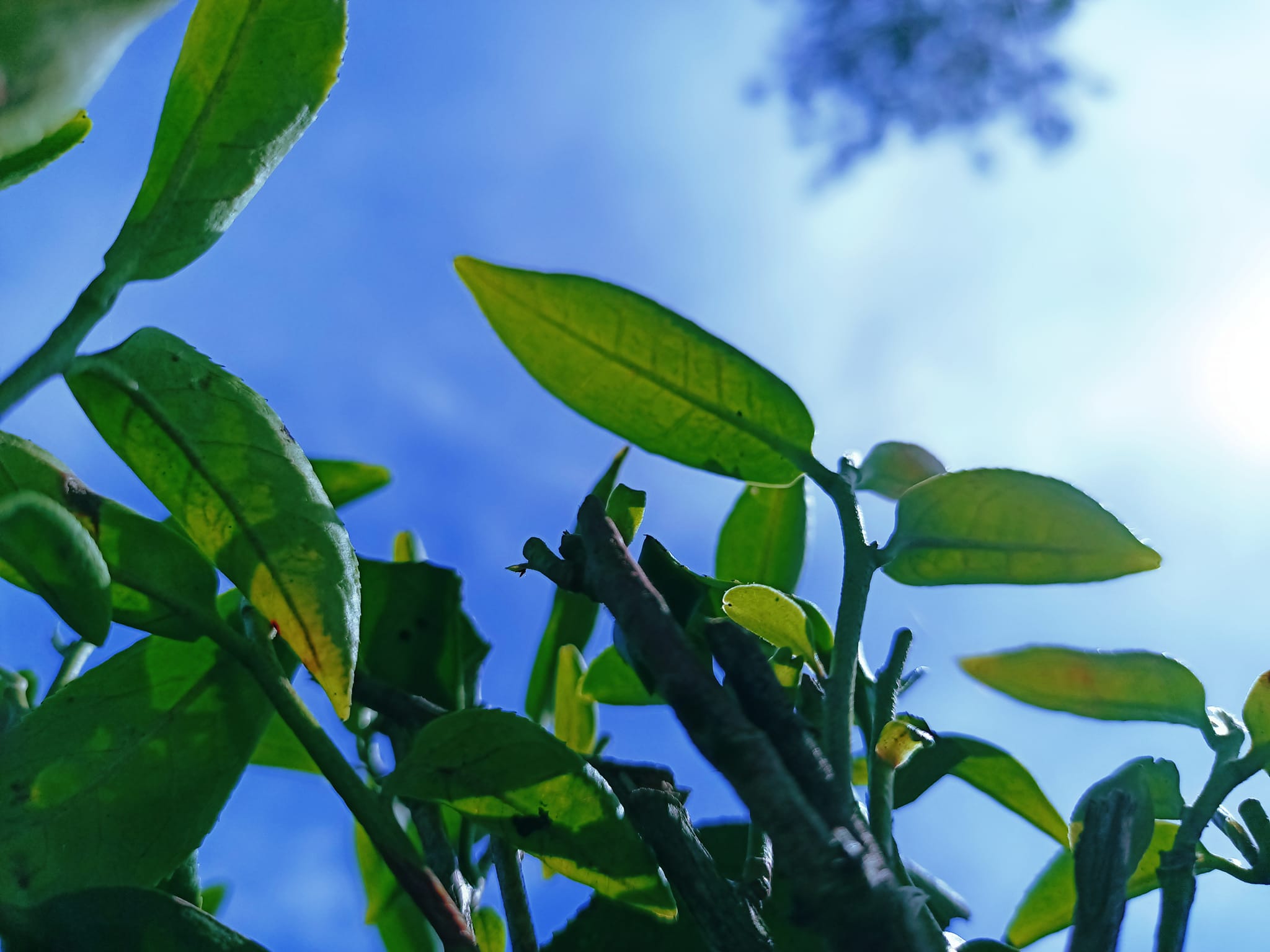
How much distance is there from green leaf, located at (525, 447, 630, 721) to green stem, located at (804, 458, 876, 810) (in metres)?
0.29

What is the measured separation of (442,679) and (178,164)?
29 cm

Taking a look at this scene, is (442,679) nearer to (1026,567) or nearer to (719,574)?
(719,574)

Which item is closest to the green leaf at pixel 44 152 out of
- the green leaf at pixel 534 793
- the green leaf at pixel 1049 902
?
the green leaf at pixel 534 793

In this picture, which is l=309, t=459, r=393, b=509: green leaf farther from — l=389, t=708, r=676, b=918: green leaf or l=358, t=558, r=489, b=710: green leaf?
l=389, t=708, r=676, b=918: green leaf

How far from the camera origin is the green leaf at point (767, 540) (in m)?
0.63

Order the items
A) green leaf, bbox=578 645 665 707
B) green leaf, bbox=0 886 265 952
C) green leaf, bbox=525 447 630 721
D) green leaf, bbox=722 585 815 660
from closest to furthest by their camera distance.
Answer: green leaf, bbox=0 886 265 952, green leaf, bbox=722 585 815 660, green leaf, bbox=578 645 665 707, green leaf, bbox=525 447 630 721

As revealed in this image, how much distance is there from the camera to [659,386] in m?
0.44

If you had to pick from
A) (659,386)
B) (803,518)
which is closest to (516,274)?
(659,386)

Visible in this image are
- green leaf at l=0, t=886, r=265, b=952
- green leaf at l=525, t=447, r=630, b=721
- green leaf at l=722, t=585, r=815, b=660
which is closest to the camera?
green leaf at l=0, t=886, r=265, b=952

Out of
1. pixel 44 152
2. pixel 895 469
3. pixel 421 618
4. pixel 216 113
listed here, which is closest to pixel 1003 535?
pixel 895 469

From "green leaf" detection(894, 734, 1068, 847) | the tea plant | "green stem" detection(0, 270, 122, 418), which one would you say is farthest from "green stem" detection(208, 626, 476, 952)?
"green leaf" detection(894, 734, 1068, 847)

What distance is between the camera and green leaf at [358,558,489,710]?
1.68ft

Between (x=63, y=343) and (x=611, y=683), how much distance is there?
0.34 m

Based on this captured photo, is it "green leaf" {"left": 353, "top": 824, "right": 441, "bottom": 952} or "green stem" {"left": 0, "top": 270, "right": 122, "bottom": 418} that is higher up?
"green stem" {"left": 0, "top": 270, "right": 122, "bottom": 418}
